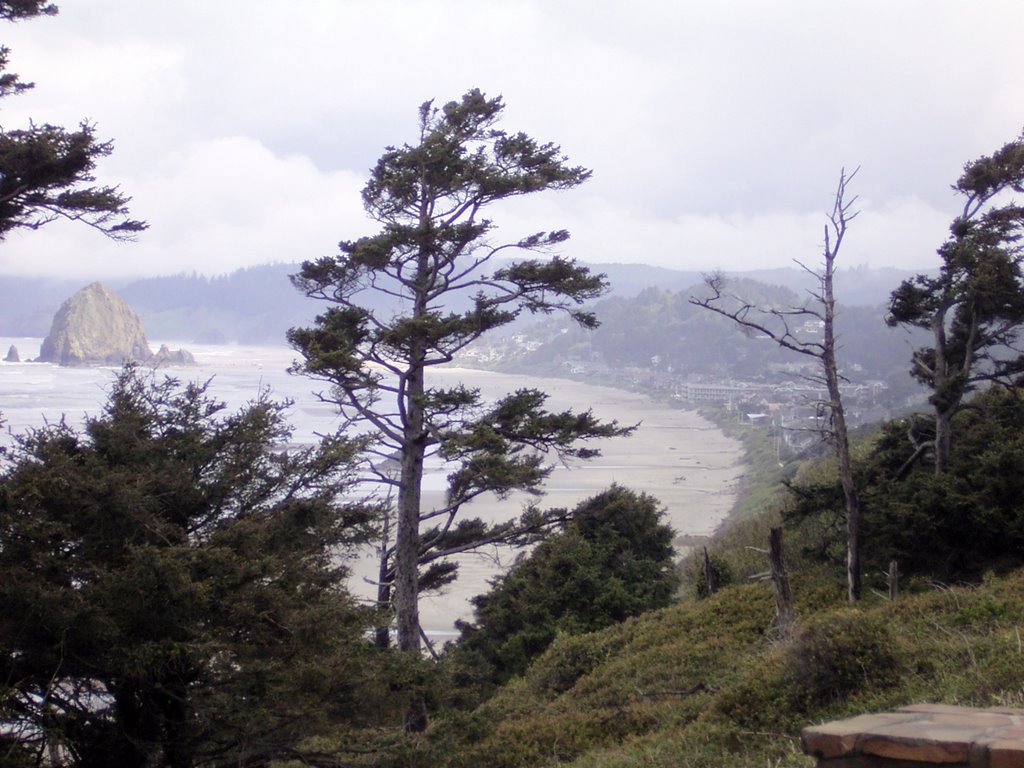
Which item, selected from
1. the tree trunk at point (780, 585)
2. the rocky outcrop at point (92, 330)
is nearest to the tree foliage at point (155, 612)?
the tree trunk at point (780, 585)

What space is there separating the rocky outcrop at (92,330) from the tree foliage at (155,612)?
15.1m

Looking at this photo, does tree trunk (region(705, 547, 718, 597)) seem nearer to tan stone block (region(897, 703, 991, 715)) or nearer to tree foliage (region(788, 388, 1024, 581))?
tree foliage (region(788, 388, 1024, 581))

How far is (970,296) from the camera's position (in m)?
14.7

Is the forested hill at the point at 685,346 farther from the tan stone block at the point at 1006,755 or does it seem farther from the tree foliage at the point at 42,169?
the tan stone block at the point at 1006,755

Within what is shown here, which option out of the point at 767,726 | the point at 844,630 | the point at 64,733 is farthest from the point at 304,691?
the point at 844,630

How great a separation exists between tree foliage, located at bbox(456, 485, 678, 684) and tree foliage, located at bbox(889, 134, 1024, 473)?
6691 millimetres

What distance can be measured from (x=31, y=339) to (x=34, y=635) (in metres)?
29.8

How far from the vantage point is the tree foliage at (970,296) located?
14.3 meters

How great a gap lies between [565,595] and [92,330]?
14544mm

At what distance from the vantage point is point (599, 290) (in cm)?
1481

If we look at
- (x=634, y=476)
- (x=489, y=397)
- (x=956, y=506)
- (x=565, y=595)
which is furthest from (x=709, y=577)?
(x=634, y=476)

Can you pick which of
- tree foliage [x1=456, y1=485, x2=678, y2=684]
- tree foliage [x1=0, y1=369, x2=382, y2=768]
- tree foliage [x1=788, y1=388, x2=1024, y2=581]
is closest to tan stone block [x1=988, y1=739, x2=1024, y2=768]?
tree foliage [x1=0, y1=369, x2=382, y2=768]

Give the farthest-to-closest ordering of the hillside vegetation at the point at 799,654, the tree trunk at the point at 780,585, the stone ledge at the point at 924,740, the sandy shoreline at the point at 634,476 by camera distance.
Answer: the sandy shoreline at the point at 634,476 < the tree trunk at the point at 780,585 < the hillside vegetation at the point at 799,654 < the stone ledge at the point at 924,740

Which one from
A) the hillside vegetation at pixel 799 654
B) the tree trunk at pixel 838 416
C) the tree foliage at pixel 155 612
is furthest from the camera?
the tree trunk at pixel 838 416
